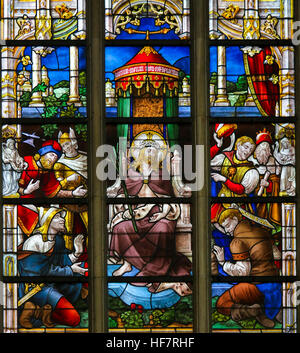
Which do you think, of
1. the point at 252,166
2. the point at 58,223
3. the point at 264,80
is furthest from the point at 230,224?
the point at 58,223

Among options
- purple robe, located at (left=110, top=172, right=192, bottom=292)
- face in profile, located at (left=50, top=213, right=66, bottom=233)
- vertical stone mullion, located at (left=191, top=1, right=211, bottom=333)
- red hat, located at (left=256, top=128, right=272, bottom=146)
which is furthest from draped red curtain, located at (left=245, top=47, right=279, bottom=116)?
face in profile, located at (left=50, top=213, right=66, bottom=233)

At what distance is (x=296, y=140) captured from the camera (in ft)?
24.1

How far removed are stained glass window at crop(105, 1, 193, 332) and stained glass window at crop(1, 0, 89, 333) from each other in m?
0.32

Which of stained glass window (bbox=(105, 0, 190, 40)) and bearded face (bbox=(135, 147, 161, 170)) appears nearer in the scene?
bearded face (bbox=(135, 147, 161, 170))

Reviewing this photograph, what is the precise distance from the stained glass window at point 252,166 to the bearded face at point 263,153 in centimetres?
1

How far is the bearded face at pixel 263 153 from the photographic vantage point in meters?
7.36

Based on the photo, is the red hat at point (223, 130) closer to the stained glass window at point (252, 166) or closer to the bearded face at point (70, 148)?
the stained glass window at point (252, 166)

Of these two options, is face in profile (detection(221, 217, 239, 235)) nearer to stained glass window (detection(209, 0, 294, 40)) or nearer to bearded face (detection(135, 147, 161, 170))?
bearded face (detection(135, 147, 161, 170))

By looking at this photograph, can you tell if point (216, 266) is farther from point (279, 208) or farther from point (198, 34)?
point (198, 34)

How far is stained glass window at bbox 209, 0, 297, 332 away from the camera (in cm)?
721

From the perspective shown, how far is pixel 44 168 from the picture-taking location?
7.31m

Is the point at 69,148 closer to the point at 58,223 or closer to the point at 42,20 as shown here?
the point at 58,223

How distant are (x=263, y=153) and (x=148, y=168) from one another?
1226 millimetres

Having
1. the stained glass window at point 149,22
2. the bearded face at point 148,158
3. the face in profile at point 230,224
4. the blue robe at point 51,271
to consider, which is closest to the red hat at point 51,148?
the bearded face at point 148,158
